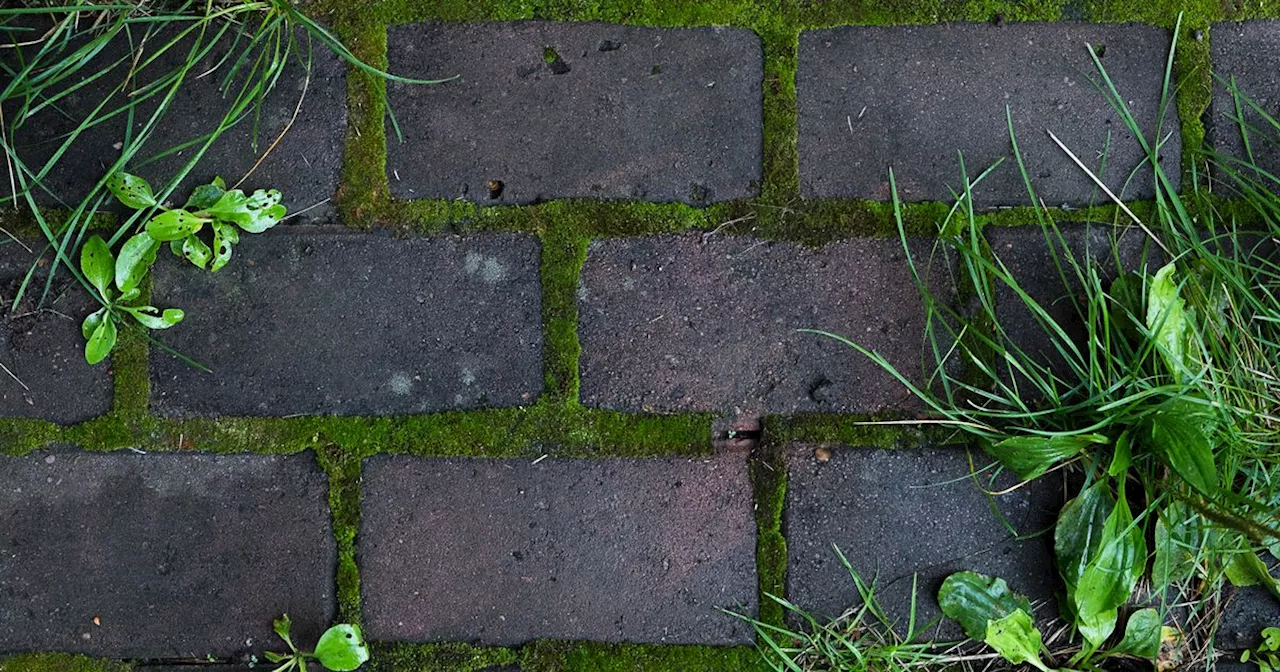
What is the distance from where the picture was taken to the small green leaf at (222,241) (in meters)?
2.00

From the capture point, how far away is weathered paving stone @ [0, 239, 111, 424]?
2041 mm

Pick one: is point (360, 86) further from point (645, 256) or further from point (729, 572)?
point (729, 572)

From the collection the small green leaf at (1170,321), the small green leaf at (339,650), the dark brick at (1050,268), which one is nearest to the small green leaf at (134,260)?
the small green leaf at (339,650)

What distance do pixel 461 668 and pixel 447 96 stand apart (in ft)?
3.90

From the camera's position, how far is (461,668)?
2018 mm

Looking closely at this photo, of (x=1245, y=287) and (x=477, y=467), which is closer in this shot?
(x=1245, y=287)

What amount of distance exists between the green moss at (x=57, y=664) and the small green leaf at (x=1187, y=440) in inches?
83.2

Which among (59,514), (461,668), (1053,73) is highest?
(1053,73)

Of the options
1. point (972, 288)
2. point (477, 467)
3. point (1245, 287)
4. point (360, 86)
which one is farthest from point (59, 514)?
point (1245, 287)

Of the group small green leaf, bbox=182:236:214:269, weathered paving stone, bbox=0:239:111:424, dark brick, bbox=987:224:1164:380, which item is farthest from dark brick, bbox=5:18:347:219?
dark brick, bbox=987:224:1164:380

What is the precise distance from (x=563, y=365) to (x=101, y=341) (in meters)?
0.94

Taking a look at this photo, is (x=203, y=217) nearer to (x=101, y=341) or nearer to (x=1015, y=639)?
(x=101, y=341)

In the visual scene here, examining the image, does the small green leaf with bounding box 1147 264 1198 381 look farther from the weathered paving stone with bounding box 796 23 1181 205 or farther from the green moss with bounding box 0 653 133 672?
the green moss with bounding box 0 653 133 672

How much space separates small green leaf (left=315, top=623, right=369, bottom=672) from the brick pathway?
→ 6 cm
